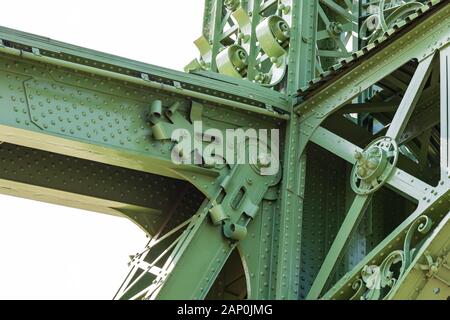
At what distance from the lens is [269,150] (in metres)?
13.0

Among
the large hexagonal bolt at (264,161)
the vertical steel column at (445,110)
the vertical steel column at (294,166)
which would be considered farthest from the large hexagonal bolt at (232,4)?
the vertical steel column at (445,110)

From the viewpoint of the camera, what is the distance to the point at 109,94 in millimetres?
12250

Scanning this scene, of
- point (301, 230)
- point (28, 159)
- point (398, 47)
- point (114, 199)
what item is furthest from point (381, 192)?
point (28, 159)

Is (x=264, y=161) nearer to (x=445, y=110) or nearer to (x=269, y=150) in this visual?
(x=269, y=150)

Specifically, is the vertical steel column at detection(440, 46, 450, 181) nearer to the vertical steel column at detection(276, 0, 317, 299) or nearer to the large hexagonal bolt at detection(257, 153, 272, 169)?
the vertical steel column at detection(276, 0, 317, 299)

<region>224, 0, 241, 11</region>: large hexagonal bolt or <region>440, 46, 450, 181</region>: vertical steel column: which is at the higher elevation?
<region>224, 0, 241, 11</region>: large hexagonal bolt

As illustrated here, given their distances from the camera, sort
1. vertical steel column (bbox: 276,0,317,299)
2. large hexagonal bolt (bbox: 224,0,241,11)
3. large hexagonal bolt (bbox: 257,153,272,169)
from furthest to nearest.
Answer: large hexagonal bolt (bbox: 224,0,241,11) < large hexagonal bolt (bbox: 257,153,272,169) < vertical steel column (bbox: 276,0,317,299)

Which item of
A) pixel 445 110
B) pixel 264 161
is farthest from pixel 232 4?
pixel 445 110

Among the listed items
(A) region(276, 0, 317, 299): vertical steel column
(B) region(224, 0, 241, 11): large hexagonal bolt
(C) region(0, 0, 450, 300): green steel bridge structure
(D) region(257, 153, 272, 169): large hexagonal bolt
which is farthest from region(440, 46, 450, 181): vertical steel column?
(B) region(224, 0, 241, 11): large hexagonal bolt

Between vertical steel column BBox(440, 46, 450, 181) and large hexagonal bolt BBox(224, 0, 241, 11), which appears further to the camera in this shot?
large hexagonal bolt BBox(224, 0, 241, 11)

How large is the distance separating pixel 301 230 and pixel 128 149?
2.15 meters

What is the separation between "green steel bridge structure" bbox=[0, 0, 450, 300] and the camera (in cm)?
1147

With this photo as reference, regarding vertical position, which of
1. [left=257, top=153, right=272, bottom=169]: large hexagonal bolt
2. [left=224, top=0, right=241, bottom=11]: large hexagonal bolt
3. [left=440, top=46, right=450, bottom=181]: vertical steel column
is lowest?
[left=440, top=46, right=450, bottom=181]: vertical steel column

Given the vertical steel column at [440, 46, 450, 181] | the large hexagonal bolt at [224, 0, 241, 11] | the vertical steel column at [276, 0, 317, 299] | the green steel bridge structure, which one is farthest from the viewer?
the large hexagonal bolt at [224, 0, 241, 11]
